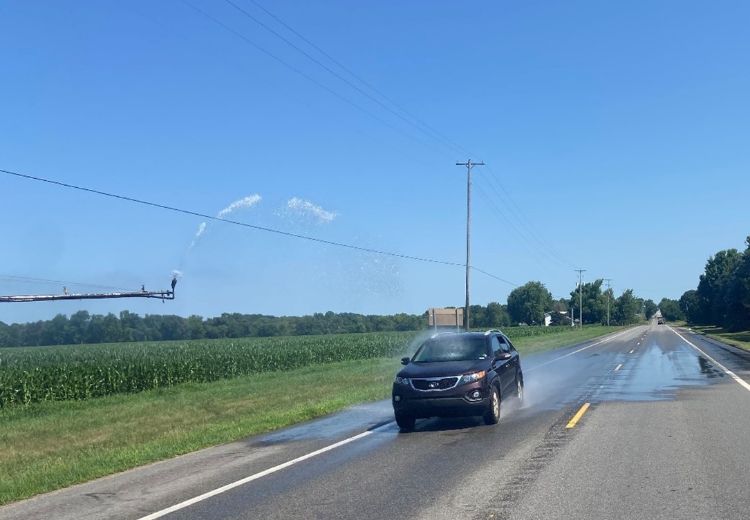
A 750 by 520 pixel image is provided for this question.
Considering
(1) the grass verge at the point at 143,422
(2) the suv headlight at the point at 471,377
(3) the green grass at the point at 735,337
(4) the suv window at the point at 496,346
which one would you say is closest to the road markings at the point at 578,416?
(2) the suv headlight at the point at 471,377

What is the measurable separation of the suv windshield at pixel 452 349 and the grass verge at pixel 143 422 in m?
3.17

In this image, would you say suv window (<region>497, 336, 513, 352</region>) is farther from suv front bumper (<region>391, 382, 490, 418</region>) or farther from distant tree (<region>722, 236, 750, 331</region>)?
distant tree (<region>722, 236, 750, 331</region>)

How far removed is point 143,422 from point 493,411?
9142 millimetres

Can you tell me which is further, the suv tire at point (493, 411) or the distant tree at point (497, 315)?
the distant tree at point (497, 315)

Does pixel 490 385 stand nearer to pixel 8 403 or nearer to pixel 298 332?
pixel 8 403

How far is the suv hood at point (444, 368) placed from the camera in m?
13.0

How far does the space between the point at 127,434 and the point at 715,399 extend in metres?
12.7

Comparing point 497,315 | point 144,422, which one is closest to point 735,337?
point 144,422

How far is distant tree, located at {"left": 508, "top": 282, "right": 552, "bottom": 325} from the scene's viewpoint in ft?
577

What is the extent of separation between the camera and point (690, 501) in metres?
7.18

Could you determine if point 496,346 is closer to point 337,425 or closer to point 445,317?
point 337,425

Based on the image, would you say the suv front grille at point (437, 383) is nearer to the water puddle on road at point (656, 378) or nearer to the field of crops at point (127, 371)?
the water puddle on road at point (656, 378)

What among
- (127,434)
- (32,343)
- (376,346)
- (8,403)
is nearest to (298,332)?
(32,343)

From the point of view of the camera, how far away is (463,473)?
8.84m
